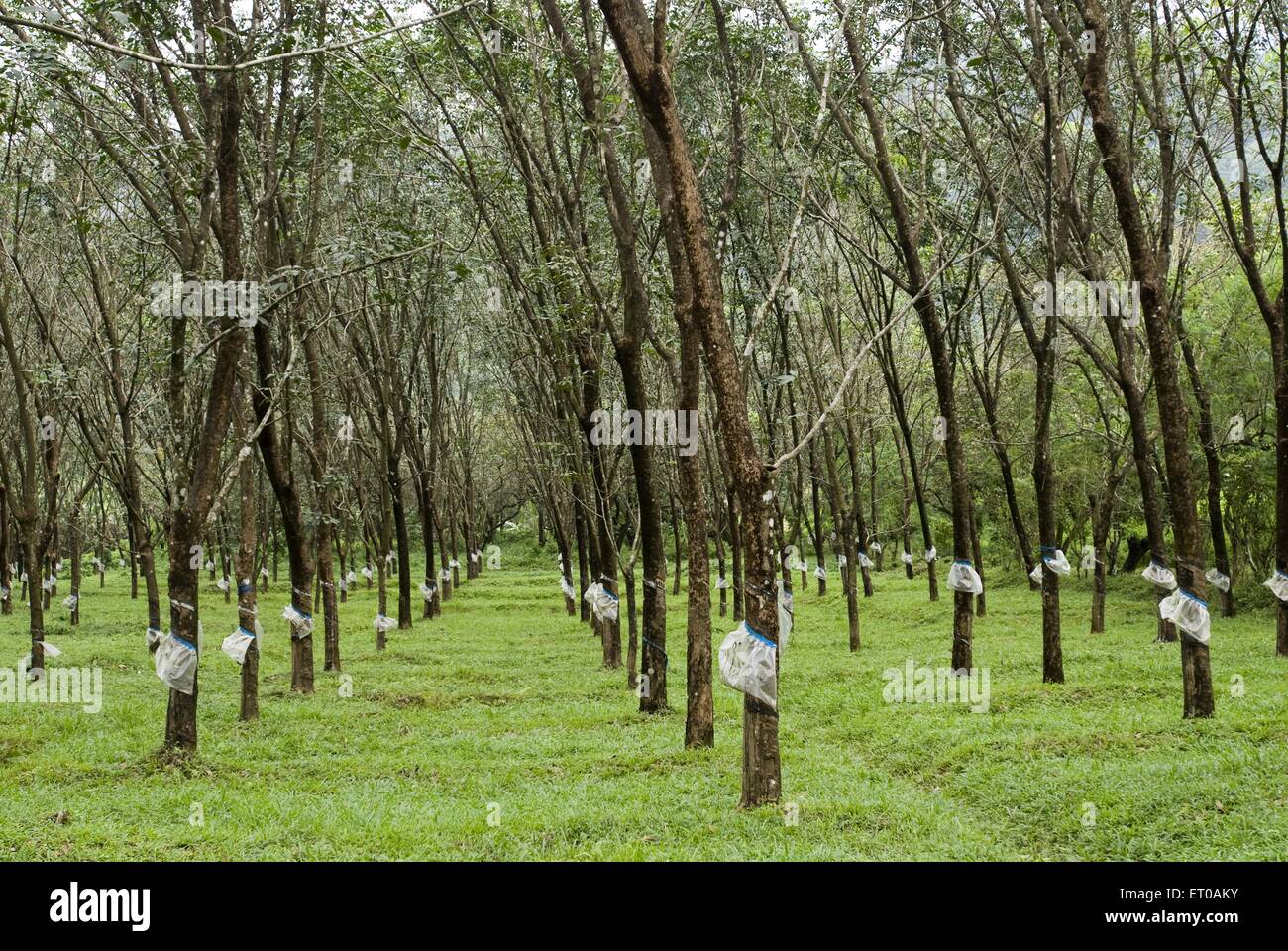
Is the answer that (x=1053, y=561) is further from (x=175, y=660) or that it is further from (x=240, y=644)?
(x=175, y=660)

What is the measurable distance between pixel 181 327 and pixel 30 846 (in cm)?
620

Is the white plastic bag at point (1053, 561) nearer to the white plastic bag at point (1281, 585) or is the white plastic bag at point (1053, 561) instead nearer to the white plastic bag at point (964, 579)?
the white plastic bag at point (964, 579)

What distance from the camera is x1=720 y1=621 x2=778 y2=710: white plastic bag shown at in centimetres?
752

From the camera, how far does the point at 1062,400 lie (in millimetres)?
28266

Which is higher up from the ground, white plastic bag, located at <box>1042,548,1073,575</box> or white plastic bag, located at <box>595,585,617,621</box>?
white plastic bag, located at <box>1042,548,1073,575</box>

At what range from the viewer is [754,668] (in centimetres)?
751

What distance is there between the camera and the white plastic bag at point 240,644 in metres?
12.1

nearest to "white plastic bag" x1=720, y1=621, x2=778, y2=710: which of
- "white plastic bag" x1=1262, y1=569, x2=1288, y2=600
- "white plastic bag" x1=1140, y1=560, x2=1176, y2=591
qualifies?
"white plastic bag" x1=1140, y1=560, x2=1176, y2=591

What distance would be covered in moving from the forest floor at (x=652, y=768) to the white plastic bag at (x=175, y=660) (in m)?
0.85

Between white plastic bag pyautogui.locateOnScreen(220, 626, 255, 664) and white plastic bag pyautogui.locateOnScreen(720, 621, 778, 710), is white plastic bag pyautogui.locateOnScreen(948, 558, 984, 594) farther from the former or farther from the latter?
white plastic bag pyautogui.locateOnScreen(220, 626, 255, 664)

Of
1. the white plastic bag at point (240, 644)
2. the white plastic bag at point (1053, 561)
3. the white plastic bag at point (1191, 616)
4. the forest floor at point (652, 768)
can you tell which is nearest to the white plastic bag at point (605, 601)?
the forest floor at point (652, 768)

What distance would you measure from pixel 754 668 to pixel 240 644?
7.43 m

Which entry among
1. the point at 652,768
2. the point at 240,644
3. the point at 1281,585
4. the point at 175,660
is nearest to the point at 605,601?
the point at 240,644

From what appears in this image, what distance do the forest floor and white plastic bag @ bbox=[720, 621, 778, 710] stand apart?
98 cm
